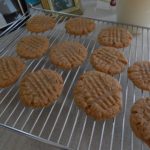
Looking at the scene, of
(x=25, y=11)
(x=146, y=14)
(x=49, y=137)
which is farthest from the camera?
(x=25, y=11)

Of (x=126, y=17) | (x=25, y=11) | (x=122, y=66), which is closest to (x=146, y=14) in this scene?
(x=126, y=17)

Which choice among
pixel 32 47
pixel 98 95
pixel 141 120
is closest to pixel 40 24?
pixel 32 47

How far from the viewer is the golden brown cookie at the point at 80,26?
0.97 m

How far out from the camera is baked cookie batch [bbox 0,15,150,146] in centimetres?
67

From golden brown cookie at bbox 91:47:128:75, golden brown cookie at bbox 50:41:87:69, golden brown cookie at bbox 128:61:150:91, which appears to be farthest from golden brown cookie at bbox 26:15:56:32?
golden brown cookie at bbox 128:61:150:91

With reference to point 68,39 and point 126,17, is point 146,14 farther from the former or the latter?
point 68,39

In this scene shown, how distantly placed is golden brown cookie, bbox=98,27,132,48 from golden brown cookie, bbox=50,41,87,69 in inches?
3.7

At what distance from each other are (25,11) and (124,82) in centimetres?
58

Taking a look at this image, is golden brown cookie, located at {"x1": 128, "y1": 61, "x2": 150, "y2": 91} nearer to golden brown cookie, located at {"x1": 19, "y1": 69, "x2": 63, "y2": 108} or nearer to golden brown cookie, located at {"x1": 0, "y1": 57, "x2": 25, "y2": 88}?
golden brown cookie, located at {"x1": 19, "y1": 69, "x2": 63, "y2": 108}

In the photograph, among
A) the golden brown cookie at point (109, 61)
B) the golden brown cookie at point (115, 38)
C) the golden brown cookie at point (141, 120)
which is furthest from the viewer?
the golden brown cookie at point (115, 38)

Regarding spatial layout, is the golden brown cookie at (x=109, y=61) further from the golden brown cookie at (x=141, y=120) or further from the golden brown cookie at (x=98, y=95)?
the golden brown cookie at (x=141, y=120)

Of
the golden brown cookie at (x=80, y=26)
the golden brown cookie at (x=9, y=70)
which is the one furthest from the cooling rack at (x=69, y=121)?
the golden brown cookie at (x=80, y=26)

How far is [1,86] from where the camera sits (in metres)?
0.77

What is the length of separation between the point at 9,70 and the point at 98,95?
1.07 feet
